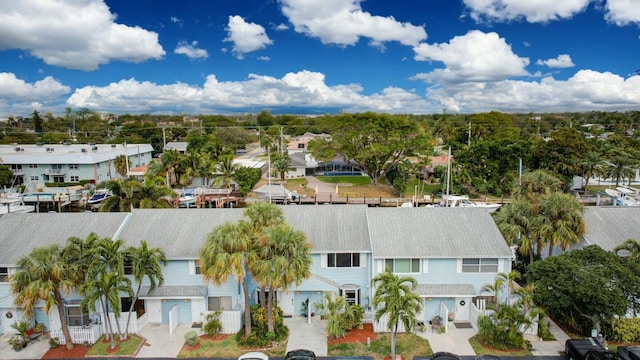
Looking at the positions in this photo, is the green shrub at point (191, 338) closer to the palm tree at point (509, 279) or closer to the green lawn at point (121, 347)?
the green lawn at point (121, 347)

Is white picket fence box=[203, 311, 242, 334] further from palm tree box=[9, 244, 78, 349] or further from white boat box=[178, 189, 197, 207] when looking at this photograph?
white boat box=[178, 189, 197, 207]

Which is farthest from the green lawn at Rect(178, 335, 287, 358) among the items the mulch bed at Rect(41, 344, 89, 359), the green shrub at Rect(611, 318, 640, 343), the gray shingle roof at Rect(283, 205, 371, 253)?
the green shrub at Rect(611, 318, 640, 343)

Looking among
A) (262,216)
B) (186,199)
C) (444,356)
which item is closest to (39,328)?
(262,216)

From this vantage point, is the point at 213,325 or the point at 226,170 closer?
the point at 213,325

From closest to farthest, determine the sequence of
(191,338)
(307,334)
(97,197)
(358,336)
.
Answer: (191,338) → (358,336) → (307,334) → (97,197)

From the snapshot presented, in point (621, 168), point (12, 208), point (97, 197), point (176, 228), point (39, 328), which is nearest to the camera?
point (39, 328)

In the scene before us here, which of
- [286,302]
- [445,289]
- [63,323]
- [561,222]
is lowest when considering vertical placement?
[286,302]

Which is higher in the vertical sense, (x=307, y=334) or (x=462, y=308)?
(x=462, y=308)

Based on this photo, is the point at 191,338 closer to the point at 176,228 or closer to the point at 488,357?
the point at 176,228
